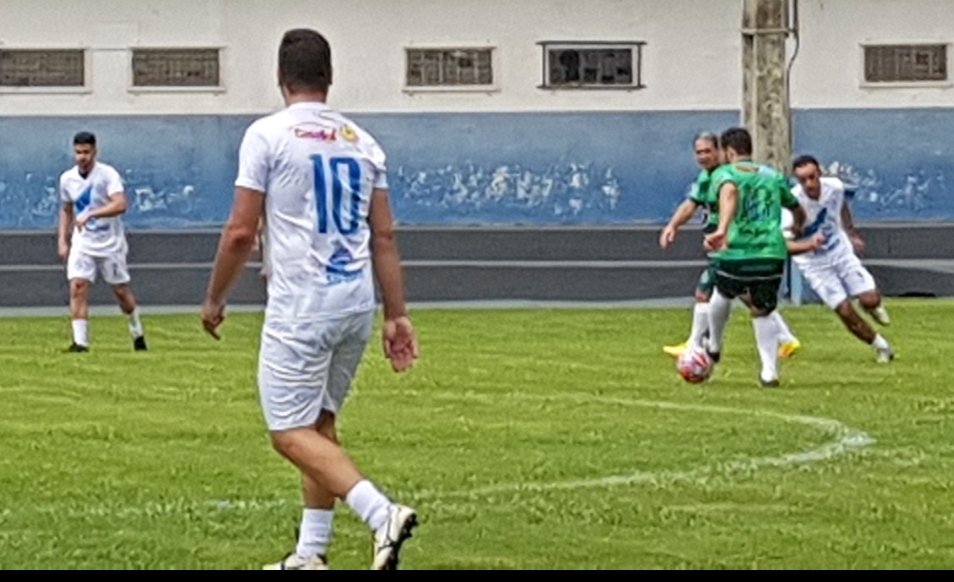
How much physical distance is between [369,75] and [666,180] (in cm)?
400

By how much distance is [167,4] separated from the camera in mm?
35781

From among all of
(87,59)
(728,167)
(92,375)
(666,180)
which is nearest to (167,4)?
(87,59)

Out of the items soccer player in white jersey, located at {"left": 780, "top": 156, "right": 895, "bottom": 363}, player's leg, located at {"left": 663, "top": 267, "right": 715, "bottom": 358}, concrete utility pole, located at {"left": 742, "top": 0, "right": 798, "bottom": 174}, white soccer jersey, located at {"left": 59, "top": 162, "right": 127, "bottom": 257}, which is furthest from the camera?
concrete utility pole, located at {"left": 742, "top": 0, "right": 798, "bottom": 174}

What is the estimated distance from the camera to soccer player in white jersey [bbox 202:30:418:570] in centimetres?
1048

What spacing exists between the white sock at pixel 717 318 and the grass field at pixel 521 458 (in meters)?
0.30

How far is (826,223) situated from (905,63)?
14569 mm

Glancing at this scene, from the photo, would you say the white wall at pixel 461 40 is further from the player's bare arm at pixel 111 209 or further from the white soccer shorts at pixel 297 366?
the white soccer shorts at pixel 297 366

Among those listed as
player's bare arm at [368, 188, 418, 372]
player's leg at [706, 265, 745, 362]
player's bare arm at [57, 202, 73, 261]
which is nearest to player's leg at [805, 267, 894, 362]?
player's leg at [706, 265, 745, 362]

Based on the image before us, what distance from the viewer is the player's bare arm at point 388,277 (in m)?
10.8

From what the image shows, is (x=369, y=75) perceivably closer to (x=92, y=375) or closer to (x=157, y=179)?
(x=157, y=179)

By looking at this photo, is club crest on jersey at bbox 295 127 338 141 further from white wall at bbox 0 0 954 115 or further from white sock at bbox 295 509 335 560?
white wall at bbox 0 0 954 115

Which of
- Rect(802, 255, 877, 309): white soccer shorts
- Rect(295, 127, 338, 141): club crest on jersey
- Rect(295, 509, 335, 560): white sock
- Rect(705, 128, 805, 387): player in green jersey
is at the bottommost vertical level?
Rect(295, 509, 335, 560): white sock

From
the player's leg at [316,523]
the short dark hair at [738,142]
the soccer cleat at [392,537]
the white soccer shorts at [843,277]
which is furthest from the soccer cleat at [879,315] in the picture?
the soccer cleat at [392,537]

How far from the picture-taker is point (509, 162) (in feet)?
120
